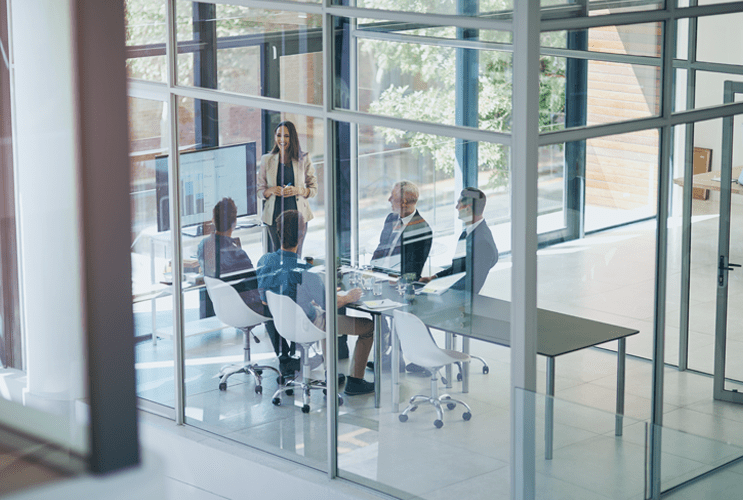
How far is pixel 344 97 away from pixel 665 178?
185 centimetres

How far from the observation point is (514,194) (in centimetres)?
427

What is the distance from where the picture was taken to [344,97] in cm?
496

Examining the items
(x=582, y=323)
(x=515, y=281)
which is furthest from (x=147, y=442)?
(x=582, y=323)

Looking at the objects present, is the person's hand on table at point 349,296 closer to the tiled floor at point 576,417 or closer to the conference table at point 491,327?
the conference table at point 491,327

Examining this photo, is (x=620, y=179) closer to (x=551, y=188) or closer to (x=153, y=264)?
(x=551, y=188)

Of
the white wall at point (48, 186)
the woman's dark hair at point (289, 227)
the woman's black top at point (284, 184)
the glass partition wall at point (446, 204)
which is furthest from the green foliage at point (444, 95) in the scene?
the white wall at point (48, 186)

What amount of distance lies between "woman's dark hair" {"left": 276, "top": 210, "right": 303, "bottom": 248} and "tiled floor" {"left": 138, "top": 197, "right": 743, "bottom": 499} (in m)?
0.72

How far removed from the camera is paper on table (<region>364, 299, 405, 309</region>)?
16.1 feet

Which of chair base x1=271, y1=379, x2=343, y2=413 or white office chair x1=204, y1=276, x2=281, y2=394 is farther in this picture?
white office chair x1=204, y1=276, x2=281, y2=394

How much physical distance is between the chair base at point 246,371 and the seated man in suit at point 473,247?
5.20 feet

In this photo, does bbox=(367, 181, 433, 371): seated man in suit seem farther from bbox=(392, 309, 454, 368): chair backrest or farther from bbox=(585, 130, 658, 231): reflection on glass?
bbox=(585, 130, 658, 231): reflection on glass

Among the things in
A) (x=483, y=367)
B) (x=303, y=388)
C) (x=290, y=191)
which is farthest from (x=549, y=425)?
(x=290, y=191)

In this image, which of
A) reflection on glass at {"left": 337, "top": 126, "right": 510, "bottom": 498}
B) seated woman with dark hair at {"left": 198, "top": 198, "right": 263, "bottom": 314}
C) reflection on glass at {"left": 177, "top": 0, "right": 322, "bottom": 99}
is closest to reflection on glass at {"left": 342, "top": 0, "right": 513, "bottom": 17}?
reflection on glass at {"left": 177, "top": 0, "right": 322, "bottom": 99}

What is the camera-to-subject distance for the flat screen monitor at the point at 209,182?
5.60 meters
